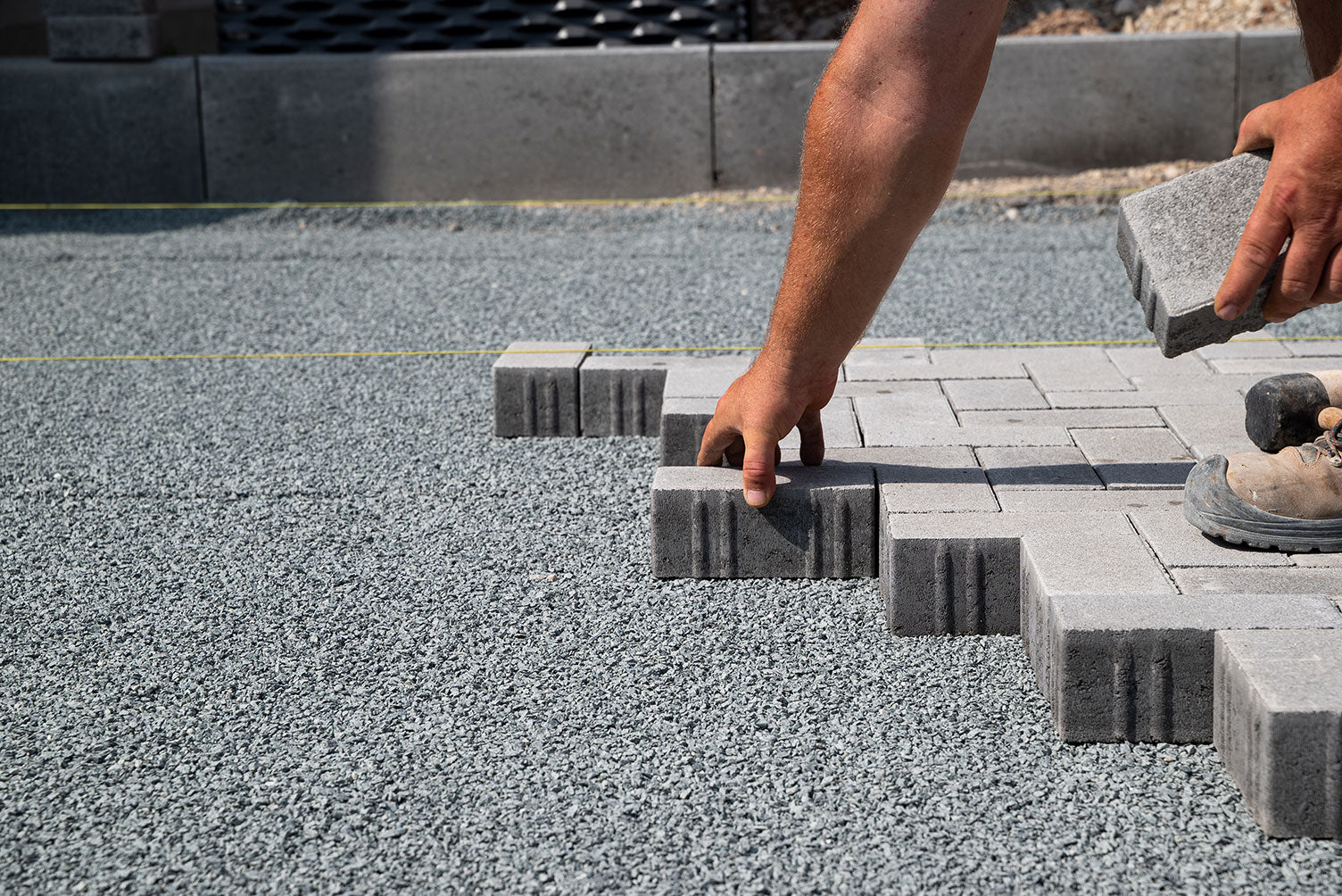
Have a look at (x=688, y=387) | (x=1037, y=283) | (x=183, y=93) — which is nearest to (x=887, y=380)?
(x=688, y=387)

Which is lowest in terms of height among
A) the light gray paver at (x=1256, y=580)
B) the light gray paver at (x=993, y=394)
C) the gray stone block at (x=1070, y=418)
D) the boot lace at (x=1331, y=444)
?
the light gray paver at (x=1256, y=580)

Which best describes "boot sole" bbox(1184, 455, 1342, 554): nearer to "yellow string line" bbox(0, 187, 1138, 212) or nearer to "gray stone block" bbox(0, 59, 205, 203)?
"yellow string line" bbox(0, 187, 1138, 212)

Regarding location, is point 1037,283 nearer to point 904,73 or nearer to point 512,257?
point 512,257

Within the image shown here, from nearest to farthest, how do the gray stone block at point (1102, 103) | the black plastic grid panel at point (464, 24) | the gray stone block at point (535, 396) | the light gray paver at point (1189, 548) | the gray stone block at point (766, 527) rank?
the light gray paver at point (1189, 548), the gray stone block at point (766, 527), the gray stone block at point (535, 396), the gray stone block at point (1102, 103), the black plastic grid panel at point (464, 24)

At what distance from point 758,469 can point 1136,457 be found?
0.77m

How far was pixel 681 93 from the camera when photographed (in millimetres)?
6914

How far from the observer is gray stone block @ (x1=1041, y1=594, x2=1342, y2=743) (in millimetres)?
1648

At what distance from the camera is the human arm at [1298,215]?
167cm

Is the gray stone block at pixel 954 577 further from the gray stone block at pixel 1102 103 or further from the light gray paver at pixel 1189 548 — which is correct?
the gray stone block at pixel 1102 103

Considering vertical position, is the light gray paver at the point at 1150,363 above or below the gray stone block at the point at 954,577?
above

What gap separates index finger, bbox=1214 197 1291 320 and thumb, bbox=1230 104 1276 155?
0.14 metres

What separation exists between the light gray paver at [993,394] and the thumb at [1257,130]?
87cm

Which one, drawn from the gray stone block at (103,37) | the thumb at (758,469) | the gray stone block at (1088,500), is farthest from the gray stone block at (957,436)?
the gray stone block at (103,37)

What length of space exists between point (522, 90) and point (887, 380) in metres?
4.66
